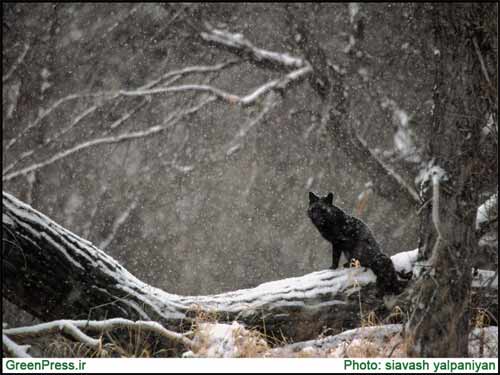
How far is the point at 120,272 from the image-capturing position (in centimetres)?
412

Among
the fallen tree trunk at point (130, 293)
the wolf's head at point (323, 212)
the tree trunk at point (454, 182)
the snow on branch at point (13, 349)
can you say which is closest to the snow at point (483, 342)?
the tree trunk at point (454, 182)

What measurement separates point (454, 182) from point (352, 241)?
1.36 metres

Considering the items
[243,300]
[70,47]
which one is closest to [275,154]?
[70,47]

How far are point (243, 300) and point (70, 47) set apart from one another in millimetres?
9818

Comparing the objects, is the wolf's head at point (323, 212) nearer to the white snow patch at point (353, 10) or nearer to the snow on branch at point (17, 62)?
the white snow patch at point (353, 10)

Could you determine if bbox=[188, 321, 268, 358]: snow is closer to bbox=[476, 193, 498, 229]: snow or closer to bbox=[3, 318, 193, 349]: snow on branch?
bbox=[3, 318, 193, 349]: snow on branch

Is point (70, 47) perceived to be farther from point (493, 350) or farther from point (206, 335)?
point (493, 350)

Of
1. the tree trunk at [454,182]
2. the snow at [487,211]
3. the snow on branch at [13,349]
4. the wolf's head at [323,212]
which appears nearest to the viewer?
the snow on branch at [13,349]

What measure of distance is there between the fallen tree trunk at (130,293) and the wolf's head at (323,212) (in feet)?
2.08

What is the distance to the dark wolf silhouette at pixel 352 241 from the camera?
4.36m

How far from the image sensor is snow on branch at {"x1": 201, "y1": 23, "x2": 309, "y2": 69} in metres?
8.28

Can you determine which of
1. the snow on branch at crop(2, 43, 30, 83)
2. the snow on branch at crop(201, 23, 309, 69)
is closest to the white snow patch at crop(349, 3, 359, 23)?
the snow on branch at crop(201, 23, 309, 69)

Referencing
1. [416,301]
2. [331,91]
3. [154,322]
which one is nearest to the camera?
[416,301]

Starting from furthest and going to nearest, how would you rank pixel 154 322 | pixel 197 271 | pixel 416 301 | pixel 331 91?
pixel 197 271, pixel 331 91, pixel 154 322, pixel 416 301
